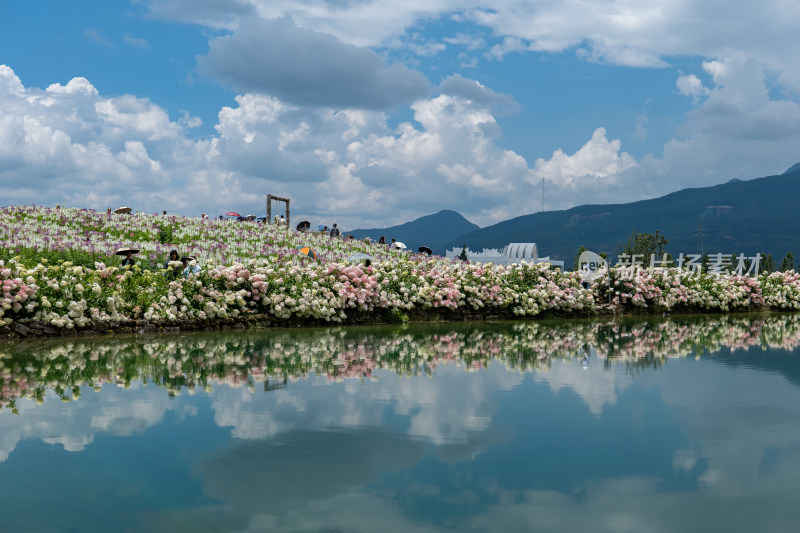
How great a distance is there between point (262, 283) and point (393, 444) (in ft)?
32.9

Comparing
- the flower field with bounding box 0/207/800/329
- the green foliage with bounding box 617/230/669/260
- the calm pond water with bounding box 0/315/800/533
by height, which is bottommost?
the calm pond water with bounding box 0/315/800/533

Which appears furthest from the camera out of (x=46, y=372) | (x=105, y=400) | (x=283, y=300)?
(x=283, y=300)

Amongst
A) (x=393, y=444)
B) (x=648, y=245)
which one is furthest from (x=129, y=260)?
(x=648, y=245)

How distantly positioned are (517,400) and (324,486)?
9.86 feet

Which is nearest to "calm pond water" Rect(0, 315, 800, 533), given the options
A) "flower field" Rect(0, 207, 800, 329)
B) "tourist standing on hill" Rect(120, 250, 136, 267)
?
"flower field" Rect(0, 207, 800, 329)

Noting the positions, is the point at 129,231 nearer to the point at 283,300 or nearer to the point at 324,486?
the point at 283,300

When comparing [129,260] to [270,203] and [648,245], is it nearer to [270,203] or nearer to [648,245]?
[270,203]

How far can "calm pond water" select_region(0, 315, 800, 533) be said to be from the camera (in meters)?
3.96

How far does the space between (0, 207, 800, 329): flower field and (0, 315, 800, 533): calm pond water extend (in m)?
3.13

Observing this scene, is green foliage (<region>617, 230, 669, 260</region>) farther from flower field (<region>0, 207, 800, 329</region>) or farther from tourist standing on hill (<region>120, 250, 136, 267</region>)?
tourist standing on hill (<region>120, 250, 136, 267</region>)

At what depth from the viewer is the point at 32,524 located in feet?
12.5

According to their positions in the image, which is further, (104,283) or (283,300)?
(283,300)

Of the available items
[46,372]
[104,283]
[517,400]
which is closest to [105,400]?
[46,372]

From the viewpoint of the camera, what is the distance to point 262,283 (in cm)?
1491
